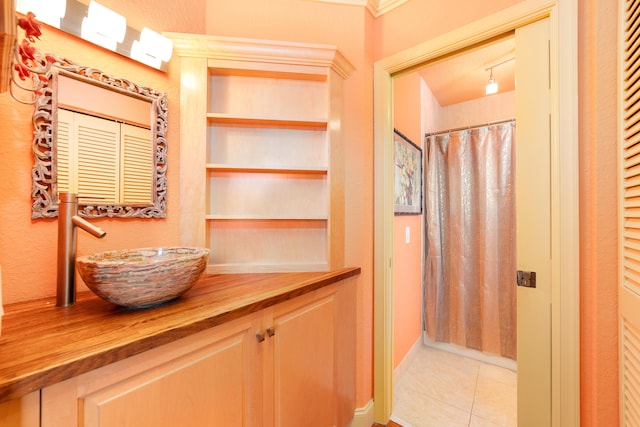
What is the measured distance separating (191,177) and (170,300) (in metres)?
0.63

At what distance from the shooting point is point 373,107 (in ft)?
5.33

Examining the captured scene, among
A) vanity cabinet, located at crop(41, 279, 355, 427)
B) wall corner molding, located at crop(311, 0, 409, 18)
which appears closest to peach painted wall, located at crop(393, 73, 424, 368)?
wall corner molding, located at crop(311, 0, 409, 18)

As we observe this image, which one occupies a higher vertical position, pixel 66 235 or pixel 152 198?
pixel 152 198

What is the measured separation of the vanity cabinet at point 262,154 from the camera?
1.30 m

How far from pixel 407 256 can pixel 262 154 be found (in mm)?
1518

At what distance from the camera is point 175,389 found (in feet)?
2.38

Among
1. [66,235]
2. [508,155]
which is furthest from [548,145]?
[66,235]

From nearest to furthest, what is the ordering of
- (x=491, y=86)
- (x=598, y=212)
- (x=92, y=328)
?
(x=92, y=328), (x=598, y=212), (x=491, y=86)

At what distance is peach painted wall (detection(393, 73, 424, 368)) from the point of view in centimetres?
209

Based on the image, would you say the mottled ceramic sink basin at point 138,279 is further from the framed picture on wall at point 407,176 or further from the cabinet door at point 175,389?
the framed picture on wall at point 407,176

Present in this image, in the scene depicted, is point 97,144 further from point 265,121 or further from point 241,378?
point 241,378

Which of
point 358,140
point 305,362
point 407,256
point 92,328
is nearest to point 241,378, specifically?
point 305,362

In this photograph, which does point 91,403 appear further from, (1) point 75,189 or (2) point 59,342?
(1) point 75,189

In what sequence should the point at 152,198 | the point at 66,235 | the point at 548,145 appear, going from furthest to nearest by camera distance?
1. the point at 152,198
2. the point at 548,145
3. the point at 66,235
